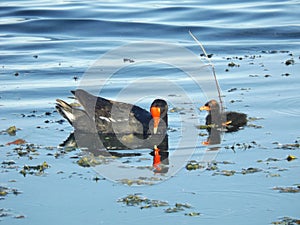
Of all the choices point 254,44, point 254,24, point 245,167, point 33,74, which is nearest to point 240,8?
point 254,24

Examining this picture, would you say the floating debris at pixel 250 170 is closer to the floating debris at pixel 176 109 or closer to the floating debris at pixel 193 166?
the floating debris at pixel 193 166

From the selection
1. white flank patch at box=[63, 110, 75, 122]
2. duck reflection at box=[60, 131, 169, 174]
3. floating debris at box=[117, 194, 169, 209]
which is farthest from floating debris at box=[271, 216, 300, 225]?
white flank patch at box=[63, 110, 75, 122]

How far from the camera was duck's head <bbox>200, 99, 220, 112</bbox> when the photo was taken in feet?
41.0

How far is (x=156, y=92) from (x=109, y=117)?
276 cm

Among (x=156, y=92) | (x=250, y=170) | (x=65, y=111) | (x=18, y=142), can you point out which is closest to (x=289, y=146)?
(x=250, y=170)

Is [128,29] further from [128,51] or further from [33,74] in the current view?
[33,74]

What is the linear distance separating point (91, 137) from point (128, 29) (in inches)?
439

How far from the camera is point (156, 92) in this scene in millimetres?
14516

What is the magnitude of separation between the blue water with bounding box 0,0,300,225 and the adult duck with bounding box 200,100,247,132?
0.23 metres

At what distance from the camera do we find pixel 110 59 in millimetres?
18297

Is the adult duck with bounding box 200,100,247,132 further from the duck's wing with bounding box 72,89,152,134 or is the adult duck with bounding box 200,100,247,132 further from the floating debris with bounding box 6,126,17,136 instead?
the floating debris with bounding box 6,126,17,136

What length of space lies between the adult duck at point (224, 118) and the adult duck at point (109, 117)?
83 cm

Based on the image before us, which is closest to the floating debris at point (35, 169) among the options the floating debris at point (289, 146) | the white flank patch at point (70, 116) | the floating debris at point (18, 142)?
the floating debris at point (18, 142)

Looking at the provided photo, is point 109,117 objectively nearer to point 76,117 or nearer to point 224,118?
point 76,117
